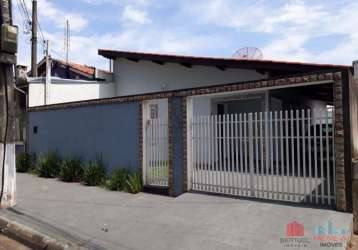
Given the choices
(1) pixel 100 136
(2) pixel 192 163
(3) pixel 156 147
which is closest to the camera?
(2) pixel 192 163

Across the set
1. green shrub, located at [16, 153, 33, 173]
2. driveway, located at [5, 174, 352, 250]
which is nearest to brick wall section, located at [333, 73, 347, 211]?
driveway, located at [5, 174, 352, 250]

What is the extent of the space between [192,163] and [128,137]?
2.21m

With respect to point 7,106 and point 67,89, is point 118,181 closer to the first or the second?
point 7,106

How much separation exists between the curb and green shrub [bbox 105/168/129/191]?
2828mm

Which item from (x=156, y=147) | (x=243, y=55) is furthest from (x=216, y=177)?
(x=243, y=55)

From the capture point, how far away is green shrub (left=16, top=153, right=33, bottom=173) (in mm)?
12531

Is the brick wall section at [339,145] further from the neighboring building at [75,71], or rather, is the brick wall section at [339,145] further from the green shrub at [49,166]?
the neighboring building at [75,71]

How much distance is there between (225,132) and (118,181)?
10.5 ft

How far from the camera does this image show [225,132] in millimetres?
7344

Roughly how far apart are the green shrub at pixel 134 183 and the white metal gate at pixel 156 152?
180mm

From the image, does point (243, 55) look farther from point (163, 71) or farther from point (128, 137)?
point (128, 137)

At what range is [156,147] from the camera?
335 inches

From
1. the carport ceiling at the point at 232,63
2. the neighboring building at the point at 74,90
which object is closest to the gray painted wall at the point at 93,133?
Answer: the neighboring building at the point at 74,90


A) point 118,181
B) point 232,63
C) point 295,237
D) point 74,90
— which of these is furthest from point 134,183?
point 74,90
